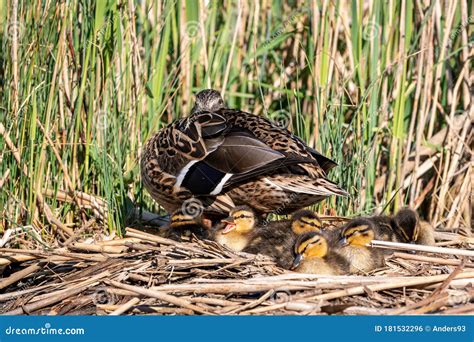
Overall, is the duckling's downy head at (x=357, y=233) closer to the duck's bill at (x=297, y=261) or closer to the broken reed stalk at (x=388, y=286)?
the duck's bill at (x=297, y=261)

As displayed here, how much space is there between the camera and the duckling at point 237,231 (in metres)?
5.62

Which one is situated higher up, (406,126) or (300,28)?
(300,28)

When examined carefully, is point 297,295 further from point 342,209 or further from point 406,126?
point 406,126

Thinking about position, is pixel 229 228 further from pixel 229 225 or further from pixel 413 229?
pixel 413 229

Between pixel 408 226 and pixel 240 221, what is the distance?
39.1 inches

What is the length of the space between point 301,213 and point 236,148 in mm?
536

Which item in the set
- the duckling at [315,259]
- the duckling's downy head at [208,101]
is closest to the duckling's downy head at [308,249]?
the duckling at [315,259]

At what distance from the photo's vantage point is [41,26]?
6059 millimetres

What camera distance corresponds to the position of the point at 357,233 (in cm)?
541

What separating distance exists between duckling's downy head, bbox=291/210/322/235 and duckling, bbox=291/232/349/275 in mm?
369

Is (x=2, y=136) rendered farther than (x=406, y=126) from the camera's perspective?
No

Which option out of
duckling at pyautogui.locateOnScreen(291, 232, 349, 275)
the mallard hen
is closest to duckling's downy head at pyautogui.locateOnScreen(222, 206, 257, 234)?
the mallard hen

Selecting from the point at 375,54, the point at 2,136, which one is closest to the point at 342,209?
the point at 375,54

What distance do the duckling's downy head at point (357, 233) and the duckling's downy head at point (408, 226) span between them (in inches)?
12.6
